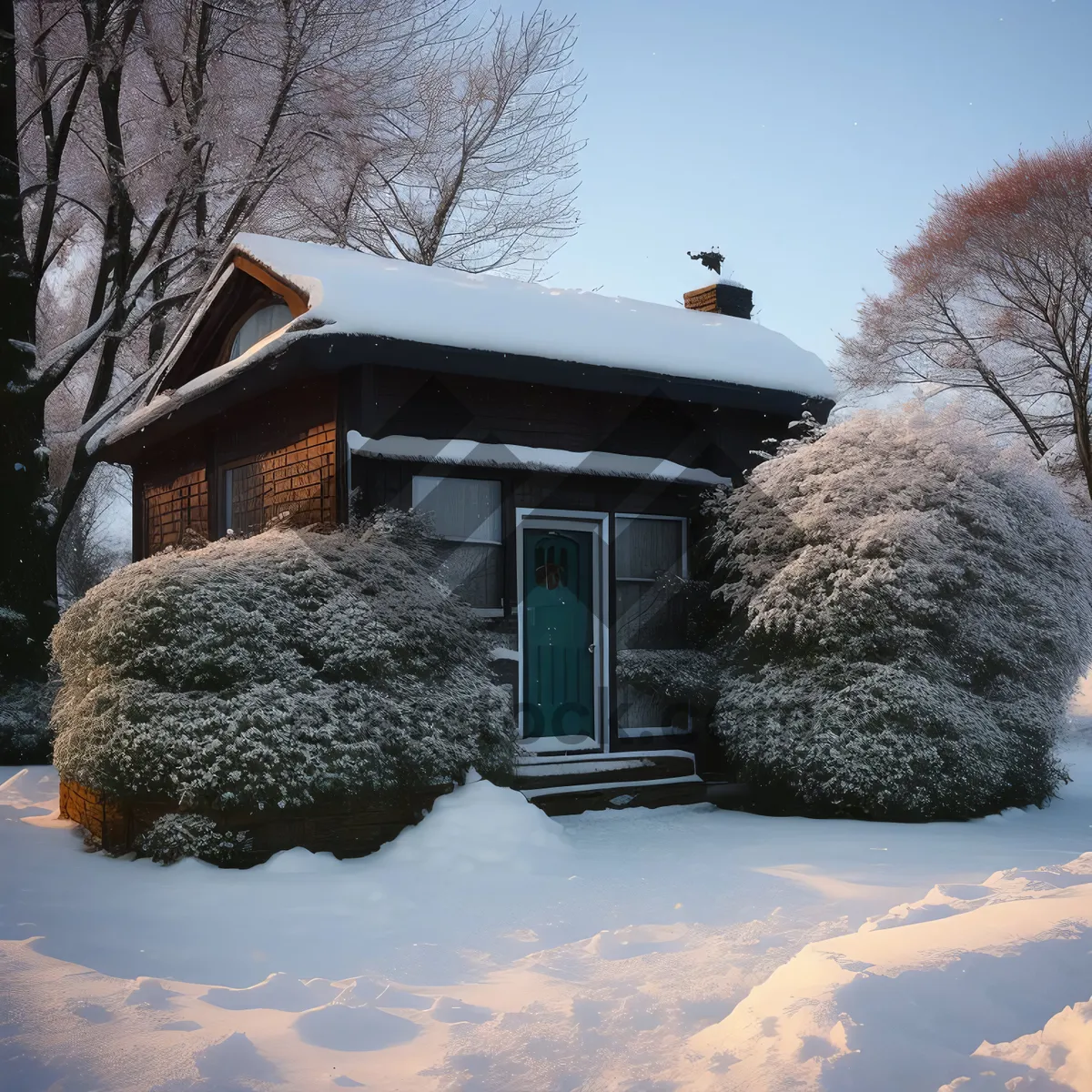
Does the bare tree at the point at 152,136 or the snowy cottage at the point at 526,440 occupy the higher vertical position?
the bare tree at the point at 152,136

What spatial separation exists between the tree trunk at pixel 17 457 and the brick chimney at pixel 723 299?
8802 millimetres

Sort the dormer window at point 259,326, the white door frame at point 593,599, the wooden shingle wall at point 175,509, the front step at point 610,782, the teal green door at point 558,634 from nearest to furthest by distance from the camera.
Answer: the front step at point 610,782
the white door frame at point 593,599
the teal green door at point 558,634
the dormer window at point 259,326
the wooden shingle wall at point 175,509

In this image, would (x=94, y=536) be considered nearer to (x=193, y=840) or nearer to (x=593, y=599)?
(x=593, y=599)

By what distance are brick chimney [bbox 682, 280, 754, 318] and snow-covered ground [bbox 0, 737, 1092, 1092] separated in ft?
25.7

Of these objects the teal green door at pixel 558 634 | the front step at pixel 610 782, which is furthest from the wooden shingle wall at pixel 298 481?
the front step at pixel 610 782

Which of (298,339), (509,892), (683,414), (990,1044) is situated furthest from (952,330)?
(990,1044)

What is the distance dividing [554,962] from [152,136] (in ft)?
54.0

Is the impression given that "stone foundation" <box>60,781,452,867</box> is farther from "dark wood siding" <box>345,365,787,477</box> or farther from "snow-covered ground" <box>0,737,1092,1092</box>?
"dark wood siding" <box>345,365,787,477</box>

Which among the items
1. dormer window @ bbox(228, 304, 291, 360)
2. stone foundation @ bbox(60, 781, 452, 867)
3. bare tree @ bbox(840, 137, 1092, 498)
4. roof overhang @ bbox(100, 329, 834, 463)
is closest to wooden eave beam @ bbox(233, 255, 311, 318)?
dormer window @ bbox(228, 304, 291, 360)

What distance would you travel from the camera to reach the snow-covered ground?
3.73 meters

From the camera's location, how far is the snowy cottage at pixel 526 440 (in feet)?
30.7

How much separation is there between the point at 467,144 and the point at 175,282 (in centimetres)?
713

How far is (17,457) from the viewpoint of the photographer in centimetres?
1421

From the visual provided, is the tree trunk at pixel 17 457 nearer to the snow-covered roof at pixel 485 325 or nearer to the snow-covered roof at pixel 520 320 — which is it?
the snow-covered roof at pixel 485 325
